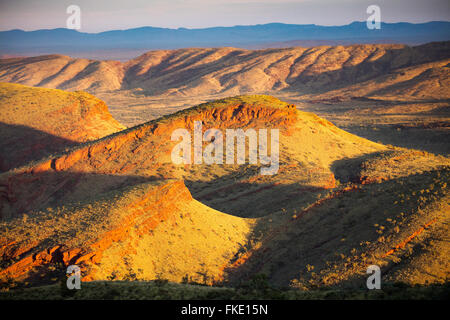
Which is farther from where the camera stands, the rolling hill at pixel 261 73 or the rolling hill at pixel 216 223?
the rolling hill at pixel 261 73

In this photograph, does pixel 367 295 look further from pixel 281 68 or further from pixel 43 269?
pixel 281 68

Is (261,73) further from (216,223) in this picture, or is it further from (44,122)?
(216,223)

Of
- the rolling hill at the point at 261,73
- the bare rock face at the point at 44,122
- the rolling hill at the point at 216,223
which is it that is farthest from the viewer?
the rolling hill at the point at 261,73

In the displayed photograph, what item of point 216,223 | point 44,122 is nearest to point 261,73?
point 44,122

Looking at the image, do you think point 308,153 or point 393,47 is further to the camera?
point 393,47

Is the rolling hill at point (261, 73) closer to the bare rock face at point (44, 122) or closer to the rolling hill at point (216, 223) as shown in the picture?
the bare rock face at point (44, 122)

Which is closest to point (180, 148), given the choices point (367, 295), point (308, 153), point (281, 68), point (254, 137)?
point (254, 137)

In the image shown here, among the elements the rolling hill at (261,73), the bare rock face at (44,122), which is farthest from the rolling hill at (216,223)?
the rolling hill at (261,73)

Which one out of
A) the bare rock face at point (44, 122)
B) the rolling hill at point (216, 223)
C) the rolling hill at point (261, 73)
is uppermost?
the rolling hill at point (261, 73)

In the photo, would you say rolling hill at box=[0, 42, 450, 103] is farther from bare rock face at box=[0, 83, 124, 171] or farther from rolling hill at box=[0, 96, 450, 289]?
rolling hill at box=[0, 96, 450, 289]
